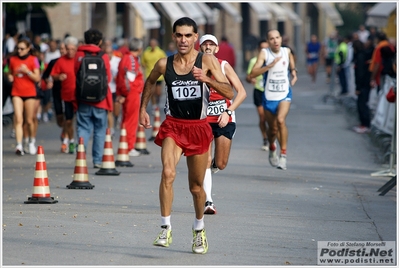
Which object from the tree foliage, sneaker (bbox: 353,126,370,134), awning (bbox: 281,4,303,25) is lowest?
the tree foliage

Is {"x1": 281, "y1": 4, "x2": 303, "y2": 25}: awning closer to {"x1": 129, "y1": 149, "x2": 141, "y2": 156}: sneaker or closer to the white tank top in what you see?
{"x1": 129, "y1": 149, "x2": 141, "y2": 156}: sneaker

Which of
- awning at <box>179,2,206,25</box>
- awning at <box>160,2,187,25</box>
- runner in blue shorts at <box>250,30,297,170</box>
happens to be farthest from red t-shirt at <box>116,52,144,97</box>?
awning at <box>179,2,206,25</box>

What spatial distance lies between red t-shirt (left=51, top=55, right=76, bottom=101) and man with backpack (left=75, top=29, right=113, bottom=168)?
65.2 inches

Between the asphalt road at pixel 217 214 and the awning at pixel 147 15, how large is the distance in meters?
18.8

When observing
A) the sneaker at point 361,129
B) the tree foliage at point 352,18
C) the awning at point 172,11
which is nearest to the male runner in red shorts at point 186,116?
the sneaker at point 361,129

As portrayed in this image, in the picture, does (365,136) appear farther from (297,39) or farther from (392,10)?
(297,39)

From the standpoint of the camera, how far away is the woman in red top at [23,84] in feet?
51.7

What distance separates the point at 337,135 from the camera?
1995 cm

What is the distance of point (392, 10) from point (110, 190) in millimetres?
19520

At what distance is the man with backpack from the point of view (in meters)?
13.6

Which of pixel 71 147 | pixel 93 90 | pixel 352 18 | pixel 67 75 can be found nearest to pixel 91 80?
pixel 93 90

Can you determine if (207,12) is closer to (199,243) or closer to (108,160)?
(108,160)

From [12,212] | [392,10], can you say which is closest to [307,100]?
[392,10]

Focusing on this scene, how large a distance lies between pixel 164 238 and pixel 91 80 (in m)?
6.18
